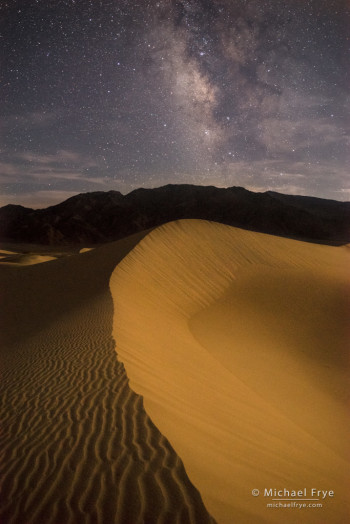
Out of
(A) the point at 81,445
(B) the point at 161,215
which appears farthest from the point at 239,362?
(B) the point at 161,215

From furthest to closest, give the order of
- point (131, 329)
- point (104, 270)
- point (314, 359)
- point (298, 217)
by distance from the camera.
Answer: point (298, 217)
point (104, 270)
point (314, 359)
point (131, 329)

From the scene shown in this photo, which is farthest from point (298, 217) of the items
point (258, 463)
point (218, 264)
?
point (258, 463)

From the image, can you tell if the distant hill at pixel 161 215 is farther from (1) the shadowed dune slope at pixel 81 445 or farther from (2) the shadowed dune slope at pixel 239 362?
(1) the shadowed dune slope at pixel 81 445

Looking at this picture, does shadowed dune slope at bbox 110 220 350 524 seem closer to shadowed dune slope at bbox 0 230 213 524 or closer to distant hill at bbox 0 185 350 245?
shadowed dune slope at bbox 0 230 213 524

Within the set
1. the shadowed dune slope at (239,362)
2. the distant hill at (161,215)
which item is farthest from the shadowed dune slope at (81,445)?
the distant hill at (161,215)

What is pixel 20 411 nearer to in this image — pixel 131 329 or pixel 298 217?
pixel 131 329

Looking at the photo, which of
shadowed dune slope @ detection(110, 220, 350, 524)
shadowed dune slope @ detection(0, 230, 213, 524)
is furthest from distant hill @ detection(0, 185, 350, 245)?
shadowed dune slope @ detection(0, 230, 213, 524)

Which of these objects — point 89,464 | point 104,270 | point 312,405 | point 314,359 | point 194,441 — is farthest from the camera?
point 104,270

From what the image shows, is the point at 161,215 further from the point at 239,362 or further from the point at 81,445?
the point at 81,445
